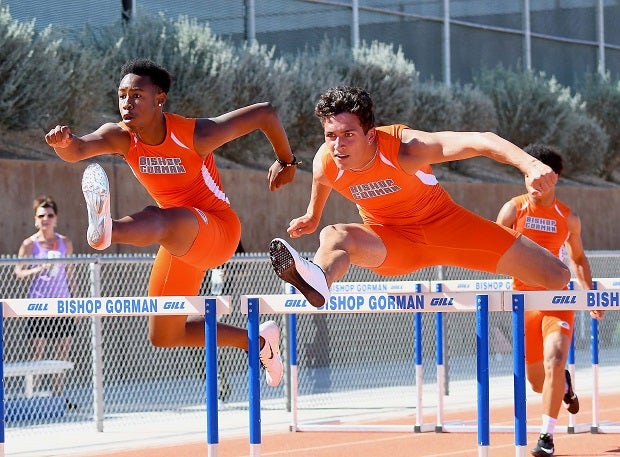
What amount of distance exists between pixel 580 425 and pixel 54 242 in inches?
200

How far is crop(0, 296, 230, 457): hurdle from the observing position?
693cm

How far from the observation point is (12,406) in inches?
451

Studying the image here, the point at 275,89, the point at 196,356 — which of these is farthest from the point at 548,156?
the point at 275,89

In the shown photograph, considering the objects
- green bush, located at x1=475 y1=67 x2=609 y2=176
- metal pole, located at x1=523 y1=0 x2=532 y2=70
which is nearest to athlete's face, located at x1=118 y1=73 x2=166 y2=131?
green bush, located at x1=475 y1=67 x2=609 y2=176

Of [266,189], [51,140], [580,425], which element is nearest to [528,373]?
[580,425]

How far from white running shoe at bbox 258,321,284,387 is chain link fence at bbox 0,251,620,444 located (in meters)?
3.05

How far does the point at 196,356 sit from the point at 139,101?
18.7 ft

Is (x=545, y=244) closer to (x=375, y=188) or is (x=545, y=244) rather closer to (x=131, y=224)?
(x=375, y=188)

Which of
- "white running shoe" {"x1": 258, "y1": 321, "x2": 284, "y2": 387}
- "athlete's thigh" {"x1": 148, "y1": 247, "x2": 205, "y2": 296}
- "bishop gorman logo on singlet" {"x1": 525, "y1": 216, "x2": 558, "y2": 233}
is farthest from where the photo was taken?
"bishop gorman logo on singlet" {"x1": 525, "y1": 216, "x2": 558, "y2": 233}

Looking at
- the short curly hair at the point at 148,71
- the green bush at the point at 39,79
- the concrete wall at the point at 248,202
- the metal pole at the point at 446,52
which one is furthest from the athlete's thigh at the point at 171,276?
the metal pole at the point at 446,52

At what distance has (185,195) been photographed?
790cm

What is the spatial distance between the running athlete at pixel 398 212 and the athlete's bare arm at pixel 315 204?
34 millimetres

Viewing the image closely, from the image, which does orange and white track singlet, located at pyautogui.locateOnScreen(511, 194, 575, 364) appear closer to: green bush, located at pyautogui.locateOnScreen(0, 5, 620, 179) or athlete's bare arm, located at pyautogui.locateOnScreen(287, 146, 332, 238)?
athlete's bare arm, located at pyautogui.locateOnScreen(287, 146, 332, 238)

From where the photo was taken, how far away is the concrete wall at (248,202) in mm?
14719
